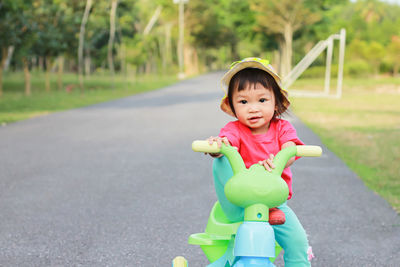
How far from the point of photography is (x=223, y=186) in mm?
2230

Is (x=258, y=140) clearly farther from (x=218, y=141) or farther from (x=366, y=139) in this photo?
(x=366, y=139)

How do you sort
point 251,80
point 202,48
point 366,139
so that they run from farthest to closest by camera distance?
point 202,48 < point 366,139 < point 251,80

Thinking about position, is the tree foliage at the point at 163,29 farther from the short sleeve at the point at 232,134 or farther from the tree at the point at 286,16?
the short sleeve at the point at 232,134

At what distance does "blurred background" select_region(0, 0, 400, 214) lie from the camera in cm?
939

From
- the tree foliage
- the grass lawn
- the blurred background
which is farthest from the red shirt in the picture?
the tree foliage

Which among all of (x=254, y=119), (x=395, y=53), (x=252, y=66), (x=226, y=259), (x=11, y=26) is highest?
(x=11, y=26)

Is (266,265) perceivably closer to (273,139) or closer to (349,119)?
(273,139)

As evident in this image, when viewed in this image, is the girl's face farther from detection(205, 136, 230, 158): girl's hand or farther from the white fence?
the white fence

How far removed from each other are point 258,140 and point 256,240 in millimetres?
609

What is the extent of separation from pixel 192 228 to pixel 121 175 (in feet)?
7.02

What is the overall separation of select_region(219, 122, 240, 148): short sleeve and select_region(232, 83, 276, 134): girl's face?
58mm

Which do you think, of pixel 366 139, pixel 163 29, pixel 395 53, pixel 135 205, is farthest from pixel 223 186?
pixel 163 29

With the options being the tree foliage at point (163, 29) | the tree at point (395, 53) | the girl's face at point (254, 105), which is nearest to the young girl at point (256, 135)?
the girl's face at point (254, 105)

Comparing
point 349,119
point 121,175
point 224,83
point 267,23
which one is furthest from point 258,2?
point 224,83
